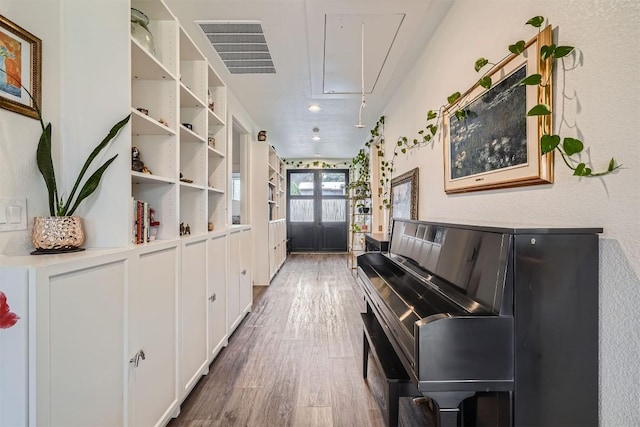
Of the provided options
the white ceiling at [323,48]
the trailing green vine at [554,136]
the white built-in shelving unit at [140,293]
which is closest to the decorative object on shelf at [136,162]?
the white built-in shelving unit at [140,293]

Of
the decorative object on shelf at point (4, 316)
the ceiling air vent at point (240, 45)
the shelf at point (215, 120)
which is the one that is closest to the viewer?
the decorative object on shelf at point (4, 316)

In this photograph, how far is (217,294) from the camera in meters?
2.48

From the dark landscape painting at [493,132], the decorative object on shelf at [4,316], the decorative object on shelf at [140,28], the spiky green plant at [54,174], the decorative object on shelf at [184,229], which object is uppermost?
the decorative object on shelf at [140,28]

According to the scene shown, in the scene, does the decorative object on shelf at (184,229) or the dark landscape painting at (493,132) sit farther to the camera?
the decorative object on shelf at (184,229)

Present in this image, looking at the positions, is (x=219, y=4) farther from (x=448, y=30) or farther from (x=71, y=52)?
(x=448, y=30)

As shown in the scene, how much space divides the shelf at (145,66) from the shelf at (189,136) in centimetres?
34

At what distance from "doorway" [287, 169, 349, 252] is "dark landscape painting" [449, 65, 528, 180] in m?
6.70

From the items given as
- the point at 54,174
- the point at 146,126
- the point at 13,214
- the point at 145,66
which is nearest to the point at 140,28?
the point at 145,66

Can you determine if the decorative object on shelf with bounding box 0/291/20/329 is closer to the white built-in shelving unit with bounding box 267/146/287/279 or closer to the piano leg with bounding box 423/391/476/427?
the piano leg with bounding box 423/391/476/427

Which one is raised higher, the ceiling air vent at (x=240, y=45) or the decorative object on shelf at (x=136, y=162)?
the ceiling air vent at (x=240, y=45)

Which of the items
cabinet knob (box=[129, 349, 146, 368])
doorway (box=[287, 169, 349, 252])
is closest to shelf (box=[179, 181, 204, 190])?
cabinet knob (box=[129, 349, 146, 368])

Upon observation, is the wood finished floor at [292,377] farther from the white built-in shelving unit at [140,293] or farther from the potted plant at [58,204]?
the potted plant at [58,204]

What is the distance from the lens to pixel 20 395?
90 cm

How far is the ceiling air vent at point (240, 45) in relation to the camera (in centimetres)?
229
